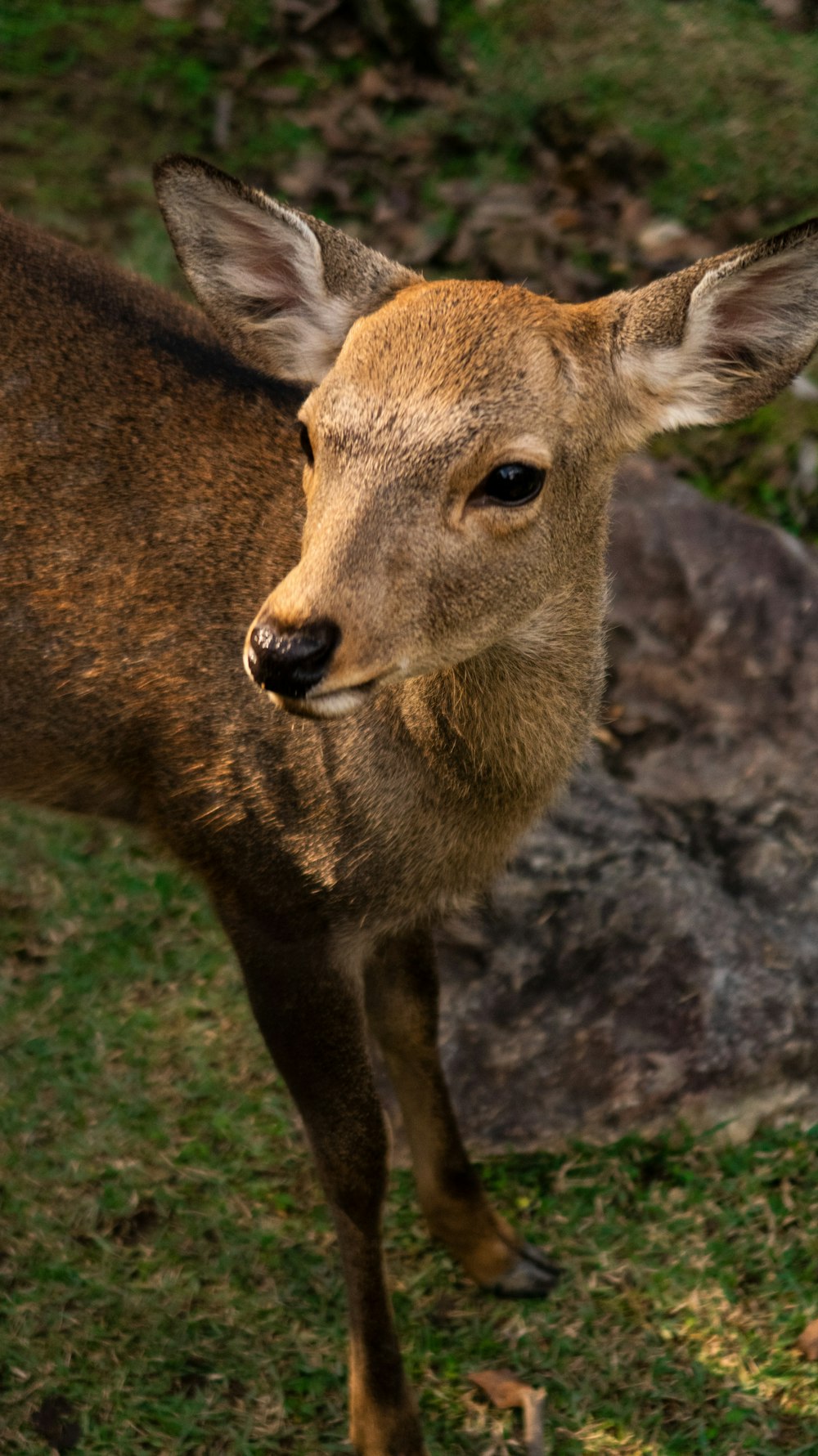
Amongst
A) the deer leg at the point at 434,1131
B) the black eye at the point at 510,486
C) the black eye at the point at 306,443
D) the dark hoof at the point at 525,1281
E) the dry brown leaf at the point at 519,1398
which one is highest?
the black eye at the point at 306,443

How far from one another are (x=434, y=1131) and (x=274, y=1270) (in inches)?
24.4

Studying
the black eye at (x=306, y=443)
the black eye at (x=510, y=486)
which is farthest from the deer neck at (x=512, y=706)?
the black eye at (x=306, y=443)

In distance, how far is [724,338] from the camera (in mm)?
3463

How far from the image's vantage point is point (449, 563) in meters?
3.05

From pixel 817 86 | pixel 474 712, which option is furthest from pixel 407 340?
pixel 817 86

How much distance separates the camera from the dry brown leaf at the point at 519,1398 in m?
3.89

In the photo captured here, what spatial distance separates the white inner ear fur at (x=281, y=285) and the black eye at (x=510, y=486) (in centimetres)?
80

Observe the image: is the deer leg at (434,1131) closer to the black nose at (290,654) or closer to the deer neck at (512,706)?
the deer neck at (512,706)

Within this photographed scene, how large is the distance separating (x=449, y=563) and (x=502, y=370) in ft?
1.40

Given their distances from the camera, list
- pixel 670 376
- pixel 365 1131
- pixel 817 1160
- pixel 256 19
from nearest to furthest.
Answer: pixel 670 376
pixel 365 1131
pixel 817 1160
pixel 256 19

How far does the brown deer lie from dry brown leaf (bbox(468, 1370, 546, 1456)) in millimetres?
274

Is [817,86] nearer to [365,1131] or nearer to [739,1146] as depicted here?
[739,1146]

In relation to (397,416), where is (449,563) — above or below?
below

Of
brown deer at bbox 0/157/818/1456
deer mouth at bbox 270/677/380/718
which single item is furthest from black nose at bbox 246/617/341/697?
brown deer at bbox 0/157/818/1456
